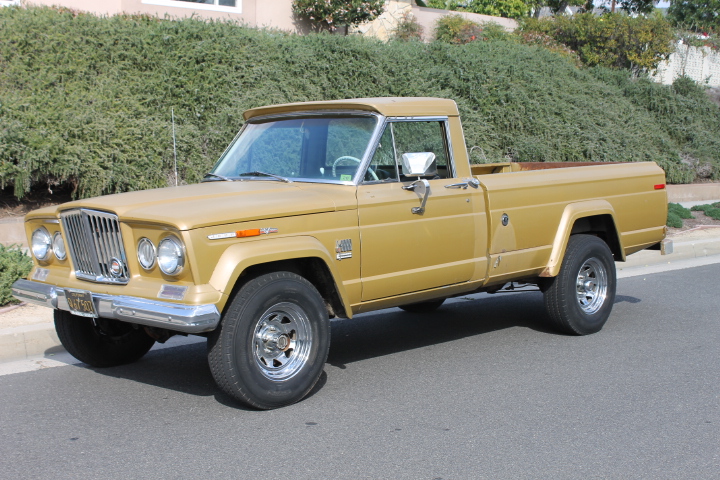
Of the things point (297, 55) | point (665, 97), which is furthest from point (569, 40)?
point (297, 55)

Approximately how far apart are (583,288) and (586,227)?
0.58 meters

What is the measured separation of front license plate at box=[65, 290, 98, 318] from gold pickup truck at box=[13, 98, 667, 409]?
0.01m

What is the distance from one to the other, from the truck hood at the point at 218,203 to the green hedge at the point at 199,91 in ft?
19.2

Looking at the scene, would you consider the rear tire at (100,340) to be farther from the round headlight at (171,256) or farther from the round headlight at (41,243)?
the round headlight at (171,256)

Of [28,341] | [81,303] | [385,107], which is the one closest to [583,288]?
[385,107]

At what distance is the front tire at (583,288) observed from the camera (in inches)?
278

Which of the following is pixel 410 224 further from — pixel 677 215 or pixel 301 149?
pixel 677 215

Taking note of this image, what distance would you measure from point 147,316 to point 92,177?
6813 mm

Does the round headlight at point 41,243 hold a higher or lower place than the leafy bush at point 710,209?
higher

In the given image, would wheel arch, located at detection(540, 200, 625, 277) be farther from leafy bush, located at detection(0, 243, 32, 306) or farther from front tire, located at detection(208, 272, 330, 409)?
leafy bush, located at detection(0, 243, 32, 306)

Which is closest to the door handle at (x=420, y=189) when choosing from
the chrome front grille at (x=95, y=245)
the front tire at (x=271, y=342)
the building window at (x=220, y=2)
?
the front tire at (x=271, y=342)

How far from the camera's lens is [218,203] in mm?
5113

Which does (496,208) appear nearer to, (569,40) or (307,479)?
(307,479)

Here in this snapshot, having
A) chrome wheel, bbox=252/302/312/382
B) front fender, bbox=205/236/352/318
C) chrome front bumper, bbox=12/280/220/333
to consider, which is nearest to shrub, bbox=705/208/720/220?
front fender, bbox=205/236/352/318
